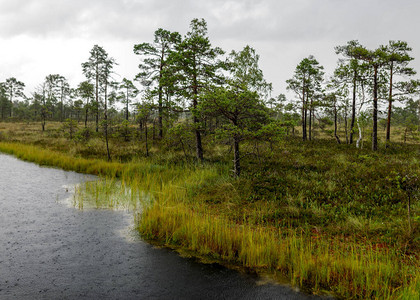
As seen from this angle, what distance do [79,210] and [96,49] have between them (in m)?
33.1

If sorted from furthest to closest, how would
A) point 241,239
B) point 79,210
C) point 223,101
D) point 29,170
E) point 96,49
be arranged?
1. point 96,49
2. point 29,170
3. point 223,101
4. point 79,210
5. point 241,239

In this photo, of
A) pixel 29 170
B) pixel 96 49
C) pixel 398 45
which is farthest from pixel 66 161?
pixel 398 45

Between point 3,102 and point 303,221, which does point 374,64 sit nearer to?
point 303,221

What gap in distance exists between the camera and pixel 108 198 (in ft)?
30.0

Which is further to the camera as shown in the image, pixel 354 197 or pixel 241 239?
pixel 354 197

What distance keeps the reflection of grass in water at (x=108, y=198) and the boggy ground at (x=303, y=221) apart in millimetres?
486

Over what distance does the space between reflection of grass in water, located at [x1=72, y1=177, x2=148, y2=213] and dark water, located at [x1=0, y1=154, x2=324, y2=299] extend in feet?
2.77

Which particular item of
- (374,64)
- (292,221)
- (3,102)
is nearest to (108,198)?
(292,221)

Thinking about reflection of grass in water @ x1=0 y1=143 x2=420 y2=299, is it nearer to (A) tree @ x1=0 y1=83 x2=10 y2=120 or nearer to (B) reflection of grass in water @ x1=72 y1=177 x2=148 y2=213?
(B) reflection of grass in water @ x1=72 y1=177 x2=148 y2=213

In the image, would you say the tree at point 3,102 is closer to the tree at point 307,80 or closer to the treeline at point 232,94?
the treeline at point 232,94

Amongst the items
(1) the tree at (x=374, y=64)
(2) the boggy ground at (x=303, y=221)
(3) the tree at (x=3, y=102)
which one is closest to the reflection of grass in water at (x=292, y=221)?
(2) the boggy ground at (x=303, y=221)

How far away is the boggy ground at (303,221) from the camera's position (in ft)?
14.1

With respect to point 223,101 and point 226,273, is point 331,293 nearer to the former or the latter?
point 226,273

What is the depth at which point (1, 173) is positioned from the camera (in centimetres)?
1263
